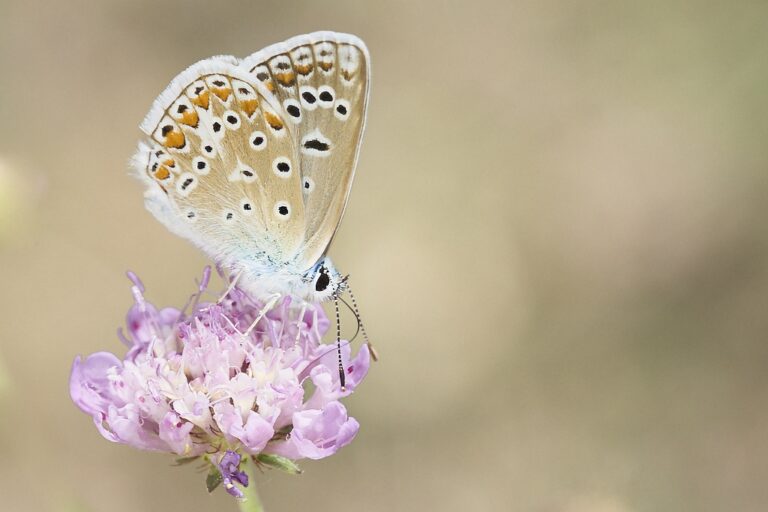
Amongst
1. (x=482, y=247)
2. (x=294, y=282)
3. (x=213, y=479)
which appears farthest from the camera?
(x=482, y=247)

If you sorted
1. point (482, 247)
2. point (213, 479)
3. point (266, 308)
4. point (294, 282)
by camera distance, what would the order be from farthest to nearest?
point (482, 247)
point (294, 282)
point (266, 308)
point (213, 479)

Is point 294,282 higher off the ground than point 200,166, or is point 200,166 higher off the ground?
point 200,166

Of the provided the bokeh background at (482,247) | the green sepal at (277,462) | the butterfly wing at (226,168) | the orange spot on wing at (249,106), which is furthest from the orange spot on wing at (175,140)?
the bokeh background at (482,247)

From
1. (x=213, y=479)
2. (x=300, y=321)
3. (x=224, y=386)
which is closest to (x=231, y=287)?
(x=300, y=321)

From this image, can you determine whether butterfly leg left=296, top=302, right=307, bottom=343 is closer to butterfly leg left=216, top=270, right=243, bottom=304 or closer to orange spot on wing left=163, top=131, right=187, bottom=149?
butterfly leg left=216, top=270, right=243, bottom=304

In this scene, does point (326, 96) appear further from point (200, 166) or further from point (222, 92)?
point (200, 166)

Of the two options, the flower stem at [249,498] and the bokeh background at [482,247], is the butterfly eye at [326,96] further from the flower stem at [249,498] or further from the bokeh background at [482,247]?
the bokeh background at [482,247]
